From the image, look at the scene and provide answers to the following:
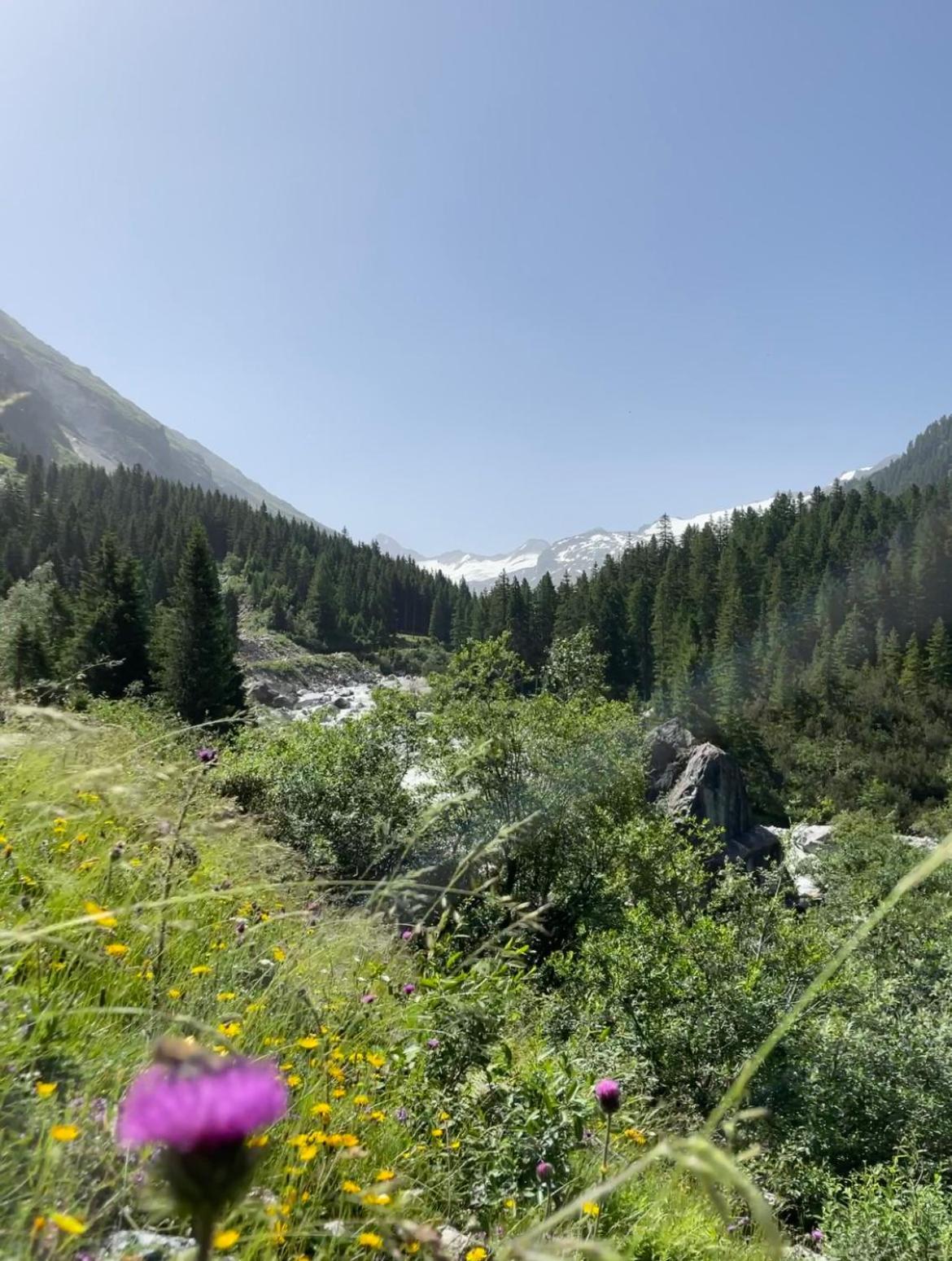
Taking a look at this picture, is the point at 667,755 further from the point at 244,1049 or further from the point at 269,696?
the point at 269,696

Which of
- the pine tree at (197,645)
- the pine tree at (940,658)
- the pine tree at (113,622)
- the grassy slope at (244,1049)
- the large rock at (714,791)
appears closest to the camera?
the grassy slope at (244,1049)

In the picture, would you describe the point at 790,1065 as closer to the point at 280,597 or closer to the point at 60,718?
the point at 60,718

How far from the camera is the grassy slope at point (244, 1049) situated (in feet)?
4.88

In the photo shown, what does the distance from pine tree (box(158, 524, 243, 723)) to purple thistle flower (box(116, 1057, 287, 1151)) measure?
116ft

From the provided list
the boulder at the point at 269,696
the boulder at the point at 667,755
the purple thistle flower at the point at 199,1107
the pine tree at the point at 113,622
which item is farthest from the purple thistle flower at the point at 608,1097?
the boulder at the point at 269,696

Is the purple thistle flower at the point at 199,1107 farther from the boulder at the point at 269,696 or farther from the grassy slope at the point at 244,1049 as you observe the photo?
the boulder at the point at 269,696

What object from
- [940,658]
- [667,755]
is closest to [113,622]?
[667,755]

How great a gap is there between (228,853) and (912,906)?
19894mm

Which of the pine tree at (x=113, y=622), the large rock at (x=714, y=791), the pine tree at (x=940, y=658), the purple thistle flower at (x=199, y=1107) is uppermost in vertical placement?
the pine tree at (x=940, y=658)

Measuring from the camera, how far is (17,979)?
2.13m

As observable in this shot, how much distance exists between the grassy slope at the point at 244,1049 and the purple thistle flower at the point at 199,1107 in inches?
17.5

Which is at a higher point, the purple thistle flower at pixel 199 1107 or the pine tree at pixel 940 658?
the pine tree at pixel 940 658

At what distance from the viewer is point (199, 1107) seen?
22.9 inches

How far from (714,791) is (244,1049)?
1365 inches
